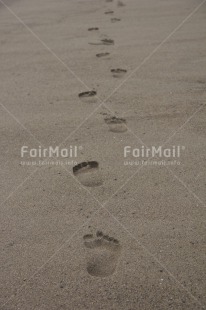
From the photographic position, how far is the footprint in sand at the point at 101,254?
77.3 inches

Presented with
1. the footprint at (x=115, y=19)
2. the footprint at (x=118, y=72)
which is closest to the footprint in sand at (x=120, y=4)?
the footprint at (x=115, y=19)

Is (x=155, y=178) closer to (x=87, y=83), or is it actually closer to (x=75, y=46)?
(x=87, y=83)

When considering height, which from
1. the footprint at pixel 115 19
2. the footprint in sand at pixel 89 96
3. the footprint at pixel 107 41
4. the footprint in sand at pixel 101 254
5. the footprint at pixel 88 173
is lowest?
the footprint in sand at pixel 101 254

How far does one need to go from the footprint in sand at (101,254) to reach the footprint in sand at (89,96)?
5.19 ft

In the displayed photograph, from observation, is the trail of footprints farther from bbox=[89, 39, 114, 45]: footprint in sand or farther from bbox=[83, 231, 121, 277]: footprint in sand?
bbox=[89, 39, 114, 45]: footprint in sand

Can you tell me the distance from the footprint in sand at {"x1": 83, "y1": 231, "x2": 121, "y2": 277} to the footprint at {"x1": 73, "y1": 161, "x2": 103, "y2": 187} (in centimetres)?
45

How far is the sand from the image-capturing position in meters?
1.91

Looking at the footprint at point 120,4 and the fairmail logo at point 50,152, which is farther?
the footprint at point 120,4

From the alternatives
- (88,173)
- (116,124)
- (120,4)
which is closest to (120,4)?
(120,4)

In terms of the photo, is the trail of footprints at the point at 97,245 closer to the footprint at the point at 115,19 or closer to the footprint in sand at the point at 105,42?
the footprint in sand at the point at 105,42

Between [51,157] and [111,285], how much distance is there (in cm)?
118

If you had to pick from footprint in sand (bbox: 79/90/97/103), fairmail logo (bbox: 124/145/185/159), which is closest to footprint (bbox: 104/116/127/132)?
fairmail logo (bbox: 124/145/185/159)

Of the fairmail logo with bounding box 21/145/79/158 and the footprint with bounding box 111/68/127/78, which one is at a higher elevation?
the footprint with bounding box 111/68/127/78

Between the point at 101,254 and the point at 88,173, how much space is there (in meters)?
0.72
